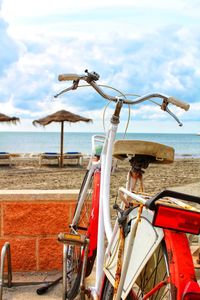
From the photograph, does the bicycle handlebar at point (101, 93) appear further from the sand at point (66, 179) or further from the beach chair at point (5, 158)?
the beach chair at point (5, 158)

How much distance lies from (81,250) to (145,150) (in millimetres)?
990

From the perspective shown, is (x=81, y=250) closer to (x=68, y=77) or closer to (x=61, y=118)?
(x=68, y=77)

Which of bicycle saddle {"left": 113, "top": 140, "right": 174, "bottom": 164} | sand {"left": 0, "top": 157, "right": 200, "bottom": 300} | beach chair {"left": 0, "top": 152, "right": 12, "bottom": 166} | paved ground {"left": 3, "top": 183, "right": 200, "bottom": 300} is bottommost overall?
sand {"left": 0, "top": 157, "right": 200, "bottom": 300}

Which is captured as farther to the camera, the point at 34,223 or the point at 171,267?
the point at 34,223

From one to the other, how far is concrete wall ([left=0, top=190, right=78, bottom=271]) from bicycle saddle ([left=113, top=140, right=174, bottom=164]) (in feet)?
4.86

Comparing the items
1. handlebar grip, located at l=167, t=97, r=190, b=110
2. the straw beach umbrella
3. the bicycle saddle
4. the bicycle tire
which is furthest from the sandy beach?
the bicycle tire

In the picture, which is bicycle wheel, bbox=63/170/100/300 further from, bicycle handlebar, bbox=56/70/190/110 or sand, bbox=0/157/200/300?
sand, bbox=0/157/200/300

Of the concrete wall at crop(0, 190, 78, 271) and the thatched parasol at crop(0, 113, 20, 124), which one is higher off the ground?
the thatched parasol at crop(0, 113, 20, 124)

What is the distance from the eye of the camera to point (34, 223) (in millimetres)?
3748

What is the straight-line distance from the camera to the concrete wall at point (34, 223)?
371 cm

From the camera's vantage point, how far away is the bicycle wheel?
2.81 m

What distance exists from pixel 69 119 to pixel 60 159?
188 cm

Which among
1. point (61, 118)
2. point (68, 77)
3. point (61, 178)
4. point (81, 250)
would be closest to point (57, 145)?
point (61, 118)

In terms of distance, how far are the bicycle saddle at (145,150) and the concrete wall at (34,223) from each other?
1.48 meters
